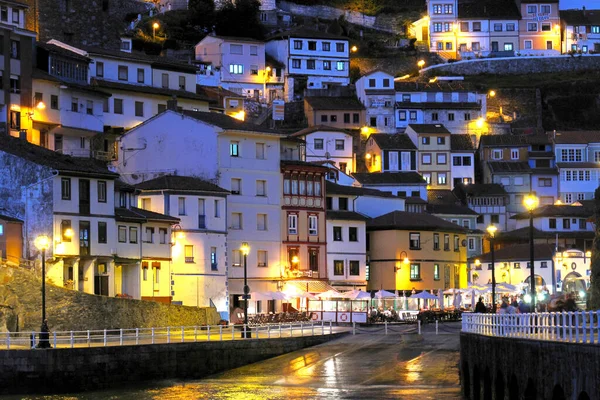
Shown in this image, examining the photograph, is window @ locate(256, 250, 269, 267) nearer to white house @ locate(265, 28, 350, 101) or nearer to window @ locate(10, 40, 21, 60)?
window @ locate(10, 40, 21, 60)

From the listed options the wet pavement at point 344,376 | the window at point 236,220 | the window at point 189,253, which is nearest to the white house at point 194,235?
the window at point 189,253

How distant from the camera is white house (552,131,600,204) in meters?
140

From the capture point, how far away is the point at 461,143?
5546 inches

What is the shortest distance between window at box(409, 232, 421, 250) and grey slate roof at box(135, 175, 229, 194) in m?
19.1

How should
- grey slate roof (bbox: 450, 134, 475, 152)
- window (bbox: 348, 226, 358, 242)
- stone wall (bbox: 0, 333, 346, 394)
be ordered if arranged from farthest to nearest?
grey slate roof (bbox: 450, 134, 475, 152)
window (bbox: 348, 226, 358, 242)
stone wall (bbox: 0, 333, 346, 394)

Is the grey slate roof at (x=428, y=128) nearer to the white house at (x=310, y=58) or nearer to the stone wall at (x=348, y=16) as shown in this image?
the white house at (x=310, y=58)

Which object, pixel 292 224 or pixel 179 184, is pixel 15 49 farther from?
pixel 292 224

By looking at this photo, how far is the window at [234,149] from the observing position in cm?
9197

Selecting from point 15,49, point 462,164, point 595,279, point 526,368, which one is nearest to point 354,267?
point 15,49

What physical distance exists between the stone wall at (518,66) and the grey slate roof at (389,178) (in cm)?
3576

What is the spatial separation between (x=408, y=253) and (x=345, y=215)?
20.2 feet

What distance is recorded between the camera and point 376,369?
5966cm

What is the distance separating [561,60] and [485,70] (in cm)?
1127

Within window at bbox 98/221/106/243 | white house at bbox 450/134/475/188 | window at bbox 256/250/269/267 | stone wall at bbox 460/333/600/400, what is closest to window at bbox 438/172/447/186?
white house at bbox 450/134/475/188
